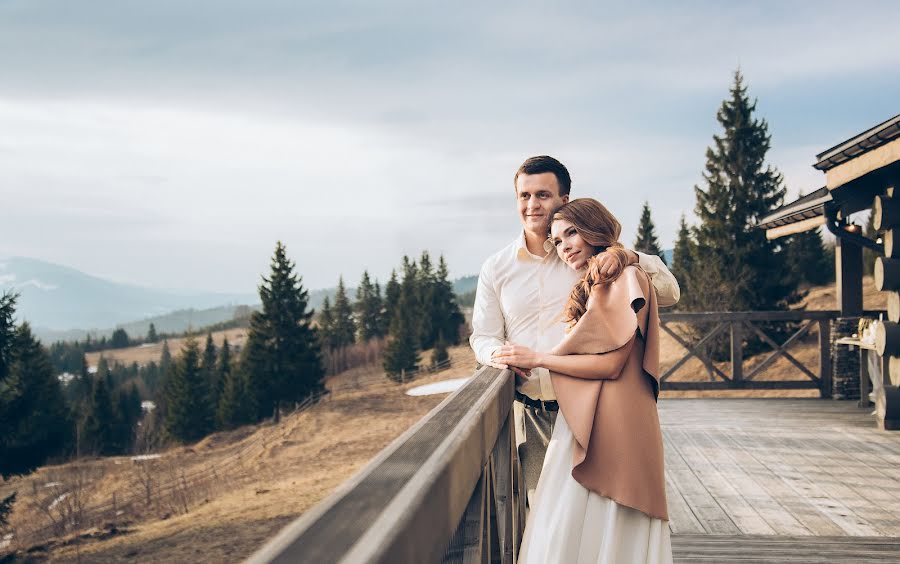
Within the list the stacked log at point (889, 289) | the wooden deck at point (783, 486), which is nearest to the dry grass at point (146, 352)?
the wooden deck at point (783, 486)

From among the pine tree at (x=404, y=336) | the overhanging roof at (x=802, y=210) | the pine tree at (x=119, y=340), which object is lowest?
the pine tree at (x=119, y=340)

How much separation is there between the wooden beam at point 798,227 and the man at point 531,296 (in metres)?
7.12

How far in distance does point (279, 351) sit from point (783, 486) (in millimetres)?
44494

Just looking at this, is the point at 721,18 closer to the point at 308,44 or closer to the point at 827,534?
the point at 827,534

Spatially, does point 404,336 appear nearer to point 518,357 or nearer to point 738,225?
point 738,225

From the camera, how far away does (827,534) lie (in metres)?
3.77

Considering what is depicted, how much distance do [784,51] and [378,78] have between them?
2489 cm

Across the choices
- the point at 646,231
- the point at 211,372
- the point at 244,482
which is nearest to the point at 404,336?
the point at 646,231

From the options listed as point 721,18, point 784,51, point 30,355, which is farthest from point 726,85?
point 30,355

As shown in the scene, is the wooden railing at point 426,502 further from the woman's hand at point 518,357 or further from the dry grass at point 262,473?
the dry grass at point 262,473

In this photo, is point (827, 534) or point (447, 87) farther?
point (447, 87)

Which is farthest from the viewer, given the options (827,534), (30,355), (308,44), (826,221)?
(30,355)

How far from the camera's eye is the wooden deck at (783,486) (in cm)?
359

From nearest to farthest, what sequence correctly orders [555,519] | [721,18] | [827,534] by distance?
[555,519] < [827,534] < [721,18]
